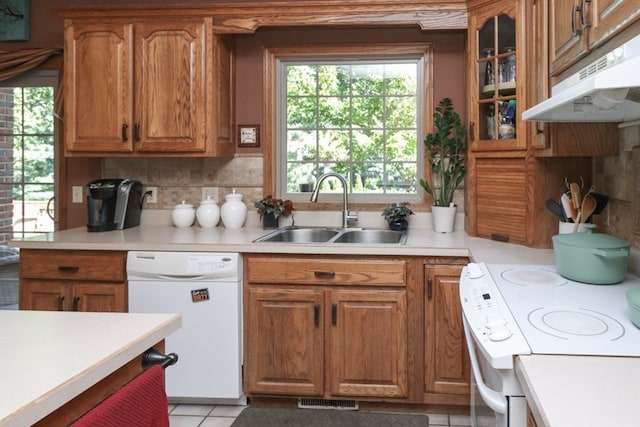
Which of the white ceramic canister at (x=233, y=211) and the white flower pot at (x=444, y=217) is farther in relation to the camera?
the white ceramic canister at (x=233, y=211)

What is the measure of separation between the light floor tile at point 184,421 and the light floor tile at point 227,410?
9 cm

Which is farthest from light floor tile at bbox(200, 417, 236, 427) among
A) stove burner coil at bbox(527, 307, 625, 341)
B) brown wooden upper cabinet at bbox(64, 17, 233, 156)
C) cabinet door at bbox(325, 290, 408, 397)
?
stove burner coil at bbox(527, 307, 625, 341)

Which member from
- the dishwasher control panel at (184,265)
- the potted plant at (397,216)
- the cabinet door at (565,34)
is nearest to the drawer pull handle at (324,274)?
the dishwasher control panel at (184,265)

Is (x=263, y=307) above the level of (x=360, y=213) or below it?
below

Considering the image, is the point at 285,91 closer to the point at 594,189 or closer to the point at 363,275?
the point at 363,275

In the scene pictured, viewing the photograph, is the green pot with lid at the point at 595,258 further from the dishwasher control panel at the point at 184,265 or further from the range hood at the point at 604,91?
the dishwasher control panel at the point at 184,265

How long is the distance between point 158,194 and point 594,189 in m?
2.55

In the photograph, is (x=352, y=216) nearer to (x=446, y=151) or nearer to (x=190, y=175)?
(x=446, y=151)

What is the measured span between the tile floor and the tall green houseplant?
1.19 meters

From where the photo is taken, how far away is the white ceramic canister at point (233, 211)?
3.33 m

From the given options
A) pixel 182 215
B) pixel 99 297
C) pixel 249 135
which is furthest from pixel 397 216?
pixel 99 297

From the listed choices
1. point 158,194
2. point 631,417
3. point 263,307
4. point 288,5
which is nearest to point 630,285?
point 631,417

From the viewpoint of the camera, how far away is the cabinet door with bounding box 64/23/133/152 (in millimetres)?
3129

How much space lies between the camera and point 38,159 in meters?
3.57
